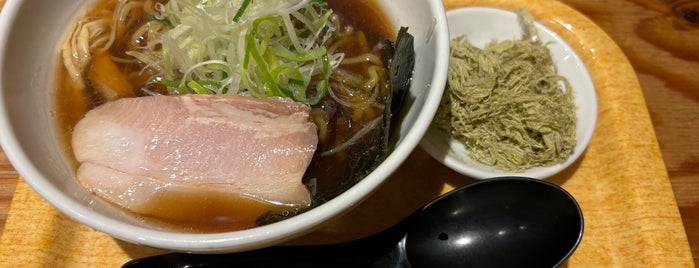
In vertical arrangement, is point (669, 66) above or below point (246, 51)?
below

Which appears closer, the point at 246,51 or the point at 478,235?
the point at 246,51

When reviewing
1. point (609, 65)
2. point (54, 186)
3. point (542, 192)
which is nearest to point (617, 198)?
point (542, 192)

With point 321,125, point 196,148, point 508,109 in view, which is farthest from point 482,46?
point 196,148

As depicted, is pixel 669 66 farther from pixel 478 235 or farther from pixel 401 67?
pixel 401 67

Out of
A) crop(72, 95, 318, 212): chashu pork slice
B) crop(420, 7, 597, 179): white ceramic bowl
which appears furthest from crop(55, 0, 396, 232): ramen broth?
crop(420, 7, 597, 179): white ceramic bowl

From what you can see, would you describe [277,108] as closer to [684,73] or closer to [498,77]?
[498,77]

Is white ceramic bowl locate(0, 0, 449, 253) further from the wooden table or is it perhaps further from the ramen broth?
the wooden table

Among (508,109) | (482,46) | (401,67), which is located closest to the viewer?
(401,67)
